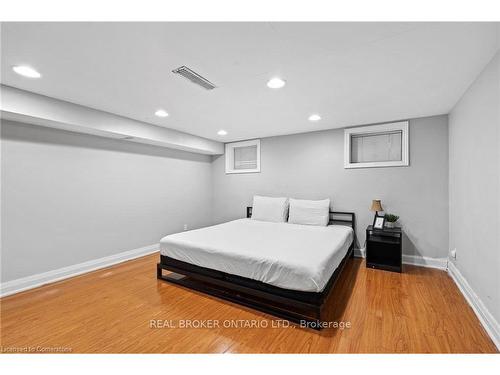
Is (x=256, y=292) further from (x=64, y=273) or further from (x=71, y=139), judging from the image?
(x=71, y=139)

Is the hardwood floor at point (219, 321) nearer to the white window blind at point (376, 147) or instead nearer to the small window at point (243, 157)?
the white window blind at point (376, 147)

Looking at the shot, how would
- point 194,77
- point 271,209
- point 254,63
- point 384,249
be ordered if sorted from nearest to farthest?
1. point 254,63
2. point 194,77
3. point 384,249
4. point 271,209

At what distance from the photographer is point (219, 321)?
203 cm

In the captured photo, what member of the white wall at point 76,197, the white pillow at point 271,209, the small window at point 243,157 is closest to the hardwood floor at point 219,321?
the white wall at point 76,197

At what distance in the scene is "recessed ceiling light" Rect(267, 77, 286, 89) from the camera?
216 cm

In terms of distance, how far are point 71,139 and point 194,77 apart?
2288 millimetres

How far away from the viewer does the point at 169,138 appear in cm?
402

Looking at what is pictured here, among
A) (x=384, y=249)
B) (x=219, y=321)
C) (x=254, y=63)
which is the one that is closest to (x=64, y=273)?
(x=219, y=321)

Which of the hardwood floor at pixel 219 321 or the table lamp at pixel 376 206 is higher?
the table lamp at pixel 376 206

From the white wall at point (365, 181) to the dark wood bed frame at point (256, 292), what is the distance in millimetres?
1709

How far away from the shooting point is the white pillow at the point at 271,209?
167 inches
